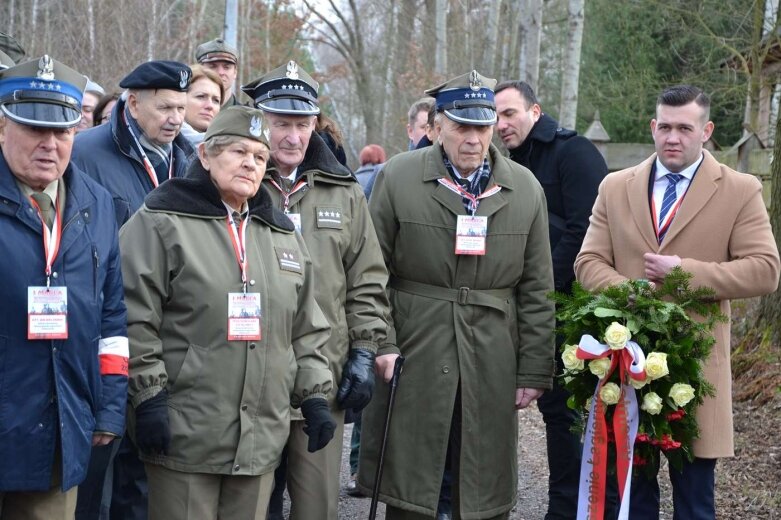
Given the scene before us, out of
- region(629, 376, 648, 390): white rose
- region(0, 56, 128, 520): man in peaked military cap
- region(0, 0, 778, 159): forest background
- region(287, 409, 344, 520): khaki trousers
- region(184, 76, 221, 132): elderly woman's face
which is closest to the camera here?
region(0, 56, 128, 520): man in peaked military cap

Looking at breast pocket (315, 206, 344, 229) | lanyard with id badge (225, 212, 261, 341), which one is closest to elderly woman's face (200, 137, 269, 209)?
lanyard with id badge (225, 212, 261, 341)

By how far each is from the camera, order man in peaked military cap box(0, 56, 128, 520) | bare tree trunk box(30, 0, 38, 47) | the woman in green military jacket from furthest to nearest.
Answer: bare tree trunk box(30, 0, 38, 47), the woman in green military jacket, man in peaked military cap box(0, 56, 128, 520)

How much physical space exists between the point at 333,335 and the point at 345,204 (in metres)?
0.67

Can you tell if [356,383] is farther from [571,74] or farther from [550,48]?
[550,48]

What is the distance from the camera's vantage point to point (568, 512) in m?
6.68

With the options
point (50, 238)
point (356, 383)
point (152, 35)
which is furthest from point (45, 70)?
point (152, 35)

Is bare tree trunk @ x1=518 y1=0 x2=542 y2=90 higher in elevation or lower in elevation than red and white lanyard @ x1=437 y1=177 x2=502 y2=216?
higher

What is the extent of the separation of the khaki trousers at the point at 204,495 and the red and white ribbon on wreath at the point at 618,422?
5.35ft

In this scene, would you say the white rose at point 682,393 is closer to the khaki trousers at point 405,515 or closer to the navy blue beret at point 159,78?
the khaki trousers at point 405,515

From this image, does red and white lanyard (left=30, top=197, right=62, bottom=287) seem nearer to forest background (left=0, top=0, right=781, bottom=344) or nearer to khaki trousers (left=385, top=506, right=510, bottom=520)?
khaki trousers (left=385, top=506, right=510, bottom=520)

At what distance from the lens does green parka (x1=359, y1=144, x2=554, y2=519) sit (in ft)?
18.9

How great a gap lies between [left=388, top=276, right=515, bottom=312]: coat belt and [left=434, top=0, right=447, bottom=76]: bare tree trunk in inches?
834

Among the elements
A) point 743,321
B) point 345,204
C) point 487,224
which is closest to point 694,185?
point 487,224

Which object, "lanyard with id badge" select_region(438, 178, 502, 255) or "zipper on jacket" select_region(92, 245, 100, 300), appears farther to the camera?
"lanyard with id badge" select_region(438, 178, 502, 255)
